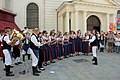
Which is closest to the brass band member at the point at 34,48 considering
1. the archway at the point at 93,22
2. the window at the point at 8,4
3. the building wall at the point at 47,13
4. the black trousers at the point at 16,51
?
the black trousers at the point at 16,51

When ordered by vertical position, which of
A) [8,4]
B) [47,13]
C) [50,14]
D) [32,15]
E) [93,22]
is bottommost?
[93,22]

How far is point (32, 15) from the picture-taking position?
1238 inches

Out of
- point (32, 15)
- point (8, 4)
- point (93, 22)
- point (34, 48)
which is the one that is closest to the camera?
point (34, 48)

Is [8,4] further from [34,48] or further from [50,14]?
[34,48]

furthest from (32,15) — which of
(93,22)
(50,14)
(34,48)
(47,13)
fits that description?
(34,48)

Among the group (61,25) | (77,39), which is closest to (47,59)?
(77,39)

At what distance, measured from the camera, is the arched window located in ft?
103

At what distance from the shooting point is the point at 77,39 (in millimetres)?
17844

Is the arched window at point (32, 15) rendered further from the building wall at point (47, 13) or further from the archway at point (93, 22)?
the archway at point (93, 22)

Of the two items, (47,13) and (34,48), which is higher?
(47,13)

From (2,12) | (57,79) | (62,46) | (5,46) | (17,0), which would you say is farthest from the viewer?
(17,0)

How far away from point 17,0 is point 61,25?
631cm

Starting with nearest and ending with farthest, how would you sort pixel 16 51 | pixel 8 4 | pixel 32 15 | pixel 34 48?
pixel 34 48 → pixel 16 51 → pixel 8 4 → pixel 32 15

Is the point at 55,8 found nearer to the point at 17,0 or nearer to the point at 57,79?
the point at 17,0
